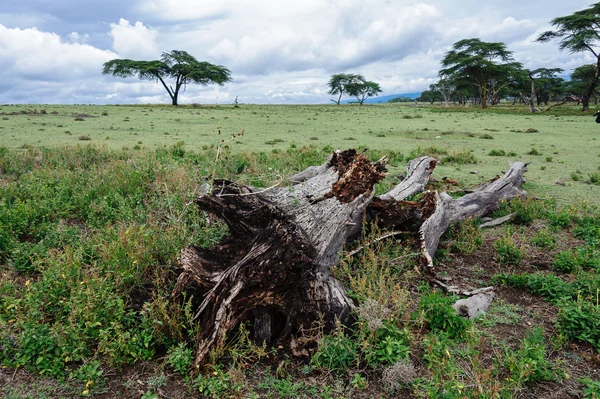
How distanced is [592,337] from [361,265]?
233cm

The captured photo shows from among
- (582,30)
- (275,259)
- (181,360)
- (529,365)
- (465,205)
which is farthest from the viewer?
(582,30)

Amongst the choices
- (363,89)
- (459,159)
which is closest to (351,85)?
(363,89)

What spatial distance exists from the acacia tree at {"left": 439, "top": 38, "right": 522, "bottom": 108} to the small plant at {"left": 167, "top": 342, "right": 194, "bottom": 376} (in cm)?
4816

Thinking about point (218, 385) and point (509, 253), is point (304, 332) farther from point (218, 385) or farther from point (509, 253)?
point (509, 253)

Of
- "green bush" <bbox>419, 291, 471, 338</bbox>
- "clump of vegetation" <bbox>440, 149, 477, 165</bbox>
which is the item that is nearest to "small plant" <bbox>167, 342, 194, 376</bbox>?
"green bush" <bbox>419, 291, 471, 338</bbox>

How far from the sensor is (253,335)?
3865 millimetres

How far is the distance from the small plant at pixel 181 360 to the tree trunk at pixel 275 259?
12 centimetres

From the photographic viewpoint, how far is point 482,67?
46500 mm

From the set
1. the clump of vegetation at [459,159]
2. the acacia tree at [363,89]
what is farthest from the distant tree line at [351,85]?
the clump of vegetation at [459,159]

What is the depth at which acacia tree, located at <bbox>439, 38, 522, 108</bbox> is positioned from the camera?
4612 cm

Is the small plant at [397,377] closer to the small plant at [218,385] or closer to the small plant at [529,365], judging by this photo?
the small plant at [529,365]

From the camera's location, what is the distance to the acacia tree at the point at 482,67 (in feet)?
151

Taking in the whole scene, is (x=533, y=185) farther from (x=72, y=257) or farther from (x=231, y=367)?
(x=72, y=257)

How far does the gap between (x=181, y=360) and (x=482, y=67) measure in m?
50.9
